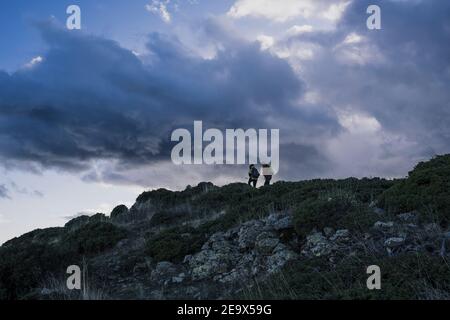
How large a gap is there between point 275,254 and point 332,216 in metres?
2.16

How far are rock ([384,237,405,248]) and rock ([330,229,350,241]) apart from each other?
4.43 ft

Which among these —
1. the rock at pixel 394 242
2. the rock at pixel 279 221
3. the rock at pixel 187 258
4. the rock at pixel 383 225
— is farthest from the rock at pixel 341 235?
the rock at pixel 187 258

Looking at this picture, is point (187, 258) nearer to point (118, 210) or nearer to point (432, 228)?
point (432, 228)

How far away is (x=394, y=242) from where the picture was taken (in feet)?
35.8

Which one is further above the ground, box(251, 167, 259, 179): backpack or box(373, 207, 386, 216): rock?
box(251, 167, 259, 179): backpack

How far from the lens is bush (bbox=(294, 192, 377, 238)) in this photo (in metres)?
12.9

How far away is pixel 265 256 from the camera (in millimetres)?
13094

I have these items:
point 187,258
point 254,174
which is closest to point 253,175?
point 254,174

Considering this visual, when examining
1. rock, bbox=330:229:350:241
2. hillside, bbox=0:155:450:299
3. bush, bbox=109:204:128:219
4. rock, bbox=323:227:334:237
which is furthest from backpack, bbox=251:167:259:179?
rock, bbox=330:229:350:241

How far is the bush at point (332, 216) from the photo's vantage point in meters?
12.9

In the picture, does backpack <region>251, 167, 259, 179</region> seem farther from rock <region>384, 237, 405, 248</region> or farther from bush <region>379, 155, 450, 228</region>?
rock <region>384, 237, 405, 248</region>

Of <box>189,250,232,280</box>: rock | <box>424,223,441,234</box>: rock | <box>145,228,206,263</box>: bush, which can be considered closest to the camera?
<box>424,223,441,234</box>: rock
